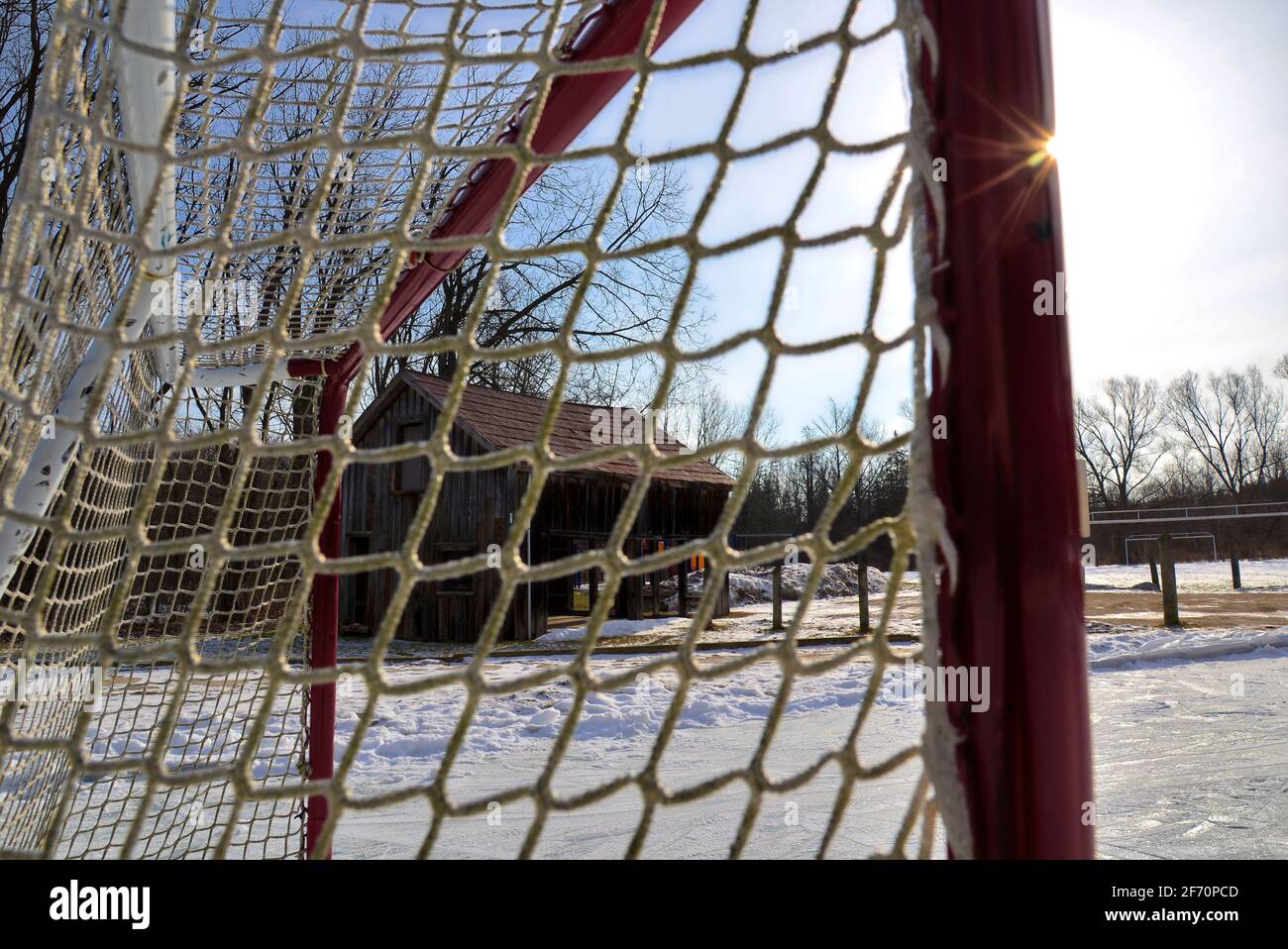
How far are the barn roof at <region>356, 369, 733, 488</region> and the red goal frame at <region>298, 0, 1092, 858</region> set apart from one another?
30.4 ft

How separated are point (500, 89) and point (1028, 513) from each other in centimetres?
195

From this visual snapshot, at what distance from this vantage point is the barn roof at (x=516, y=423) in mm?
10992

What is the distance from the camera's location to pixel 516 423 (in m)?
11.8

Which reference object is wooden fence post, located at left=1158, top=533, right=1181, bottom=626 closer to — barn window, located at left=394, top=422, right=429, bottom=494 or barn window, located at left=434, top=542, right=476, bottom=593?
barn window, located at left=434, top=542, right=476, bottom=593

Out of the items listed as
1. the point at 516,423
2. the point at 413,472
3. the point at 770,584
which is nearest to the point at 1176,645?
the point at 516,423

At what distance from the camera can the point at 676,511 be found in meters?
12.4

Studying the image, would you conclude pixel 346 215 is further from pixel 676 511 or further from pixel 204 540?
pixel 676 511

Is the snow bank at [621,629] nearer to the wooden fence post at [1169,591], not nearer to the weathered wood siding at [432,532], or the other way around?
the weathered wood siding at [432,532]

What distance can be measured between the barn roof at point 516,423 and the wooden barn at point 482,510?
0.09 feet

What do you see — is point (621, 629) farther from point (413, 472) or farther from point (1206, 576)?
point (1206, 576)

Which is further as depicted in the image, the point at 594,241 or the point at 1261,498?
the point at 1261,498
